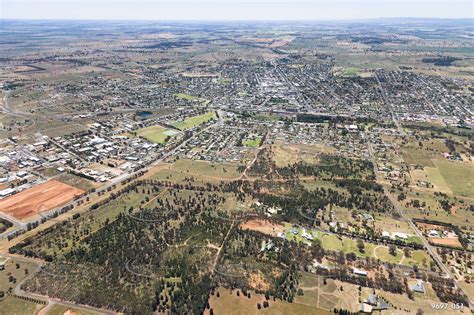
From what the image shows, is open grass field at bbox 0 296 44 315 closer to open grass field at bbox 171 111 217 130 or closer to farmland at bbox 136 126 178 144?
farmland at bbox 136 126 178 144

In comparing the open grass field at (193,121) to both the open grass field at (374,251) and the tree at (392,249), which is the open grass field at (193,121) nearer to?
the open grass field at (374,251)

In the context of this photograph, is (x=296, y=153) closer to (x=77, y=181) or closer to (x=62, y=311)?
(x=77, y=181)

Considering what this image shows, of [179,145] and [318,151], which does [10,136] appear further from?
[318,151]

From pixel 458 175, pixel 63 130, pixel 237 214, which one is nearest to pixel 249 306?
pixel 237 214

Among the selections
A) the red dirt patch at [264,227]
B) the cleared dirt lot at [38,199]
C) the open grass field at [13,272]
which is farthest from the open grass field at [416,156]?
the open grass field at [13,272]

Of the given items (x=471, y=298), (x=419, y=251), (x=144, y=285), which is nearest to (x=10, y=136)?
(x=144, y=285)

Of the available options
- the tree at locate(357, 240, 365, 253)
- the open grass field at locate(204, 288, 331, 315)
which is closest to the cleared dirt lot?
the open grass field at locate(204, 288, 331, 315)
